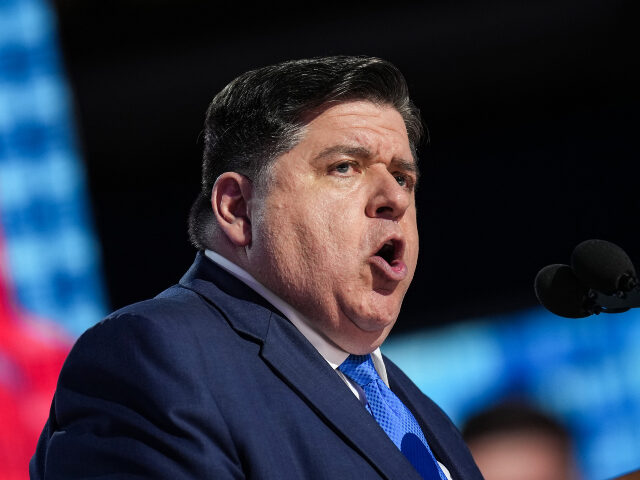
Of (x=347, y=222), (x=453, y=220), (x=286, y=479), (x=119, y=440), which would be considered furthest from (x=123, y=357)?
(x=453, y=220)

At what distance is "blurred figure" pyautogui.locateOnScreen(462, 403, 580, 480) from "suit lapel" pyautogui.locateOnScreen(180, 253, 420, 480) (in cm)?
139

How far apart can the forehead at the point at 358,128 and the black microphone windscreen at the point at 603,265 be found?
440mm

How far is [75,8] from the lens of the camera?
128 inches

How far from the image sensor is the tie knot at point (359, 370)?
1.48 metres

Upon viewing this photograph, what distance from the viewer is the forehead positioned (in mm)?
1505

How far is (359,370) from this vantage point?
1497 millimetres

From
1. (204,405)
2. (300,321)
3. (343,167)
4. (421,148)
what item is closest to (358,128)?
(343,167)

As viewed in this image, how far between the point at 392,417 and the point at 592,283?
0.42 meters

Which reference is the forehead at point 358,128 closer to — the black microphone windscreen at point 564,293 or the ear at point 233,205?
the ear at point 233,205

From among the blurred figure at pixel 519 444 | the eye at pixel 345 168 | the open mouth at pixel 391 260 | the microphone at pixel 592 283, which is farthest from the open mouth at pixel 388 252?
the blurred figure at pixel 519 444

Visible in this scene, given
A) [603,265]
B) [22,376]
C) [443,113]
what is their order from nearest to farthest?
1. [603,265]
2. [22,376]
3. [443,113]

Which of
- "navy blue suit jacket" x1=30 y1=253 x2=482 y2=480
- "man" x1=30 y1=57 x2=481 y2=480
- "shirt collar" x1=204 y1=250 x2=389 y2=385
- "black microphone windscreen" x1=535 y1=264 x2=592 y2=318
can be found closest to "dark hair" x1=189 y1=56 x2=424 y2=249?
"man" x1=30 y1=57 x2=481 y2=480

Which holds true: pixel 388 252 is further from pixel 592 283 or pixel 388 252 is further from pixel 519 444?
pixel 519 444

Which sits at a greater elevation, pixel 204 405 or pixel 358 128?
pixel 358 128
